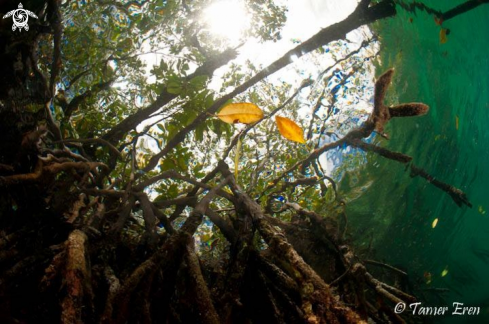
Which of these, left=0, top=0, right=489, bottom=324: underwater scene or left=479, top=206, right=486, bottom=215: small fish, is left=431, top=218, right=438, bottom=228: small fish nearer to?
left=0, top=0, right=489, bottom=324: underwater scene

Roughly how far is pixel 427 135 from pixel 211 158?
11.4m

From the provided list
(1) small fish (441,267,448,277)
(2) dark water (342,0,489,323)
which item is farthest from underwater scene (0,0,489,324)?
(1) small fish (441,267,448,277)

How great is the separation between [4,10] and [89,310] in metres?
3.32

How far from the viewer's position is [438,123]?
12.9 m

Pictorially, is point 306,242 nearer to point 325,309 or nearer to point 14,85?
point 325,309

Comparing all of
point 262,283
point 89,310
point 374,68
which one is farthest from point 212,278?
point 374,68

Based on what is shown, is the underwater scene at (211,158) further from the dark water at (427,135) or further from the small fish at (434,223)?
the small fish at (434,223)

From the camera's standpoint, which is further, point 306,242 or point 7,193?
point 306,242

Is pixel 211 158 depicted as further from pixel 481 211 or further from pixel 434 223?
pixel 481 211

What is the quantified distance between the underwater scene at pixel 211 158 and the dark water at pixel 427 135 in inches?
4.3

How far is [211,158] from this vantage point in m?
8.40

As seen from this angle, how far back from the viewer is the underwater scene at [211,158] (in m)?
1.81

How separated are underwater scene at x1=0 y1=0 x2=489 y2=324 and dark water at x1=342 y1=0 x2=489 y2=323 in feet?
0.36

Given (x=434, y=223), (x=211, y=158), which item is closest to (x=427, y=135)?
(x=434, y=223)
